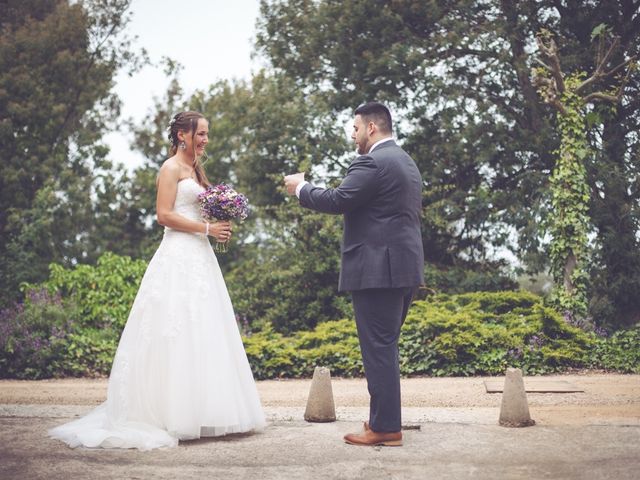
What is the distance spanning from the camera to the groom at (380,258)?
512 cm

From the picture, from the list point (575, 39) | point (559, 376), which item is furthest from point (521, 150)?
point (559, 376)

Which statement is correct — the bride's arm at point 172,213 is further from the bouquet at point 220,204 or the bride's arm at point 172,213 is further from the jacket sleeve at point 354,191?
the jacket sleeve at point 354,191

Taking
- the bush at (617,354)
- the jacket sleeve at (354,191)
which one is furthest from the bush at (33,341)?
the bush at (617,354)

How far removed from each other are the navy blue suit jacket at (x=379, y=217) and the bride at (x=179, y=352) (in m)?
1.14

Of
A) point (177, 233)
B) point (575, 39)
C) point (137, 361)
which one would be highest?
point (575, 39)

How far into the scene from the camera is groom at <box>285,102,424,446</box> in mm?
5117

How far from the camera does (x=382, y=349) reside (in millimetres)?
5125

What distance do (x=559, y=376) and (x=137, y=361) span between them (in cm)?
602

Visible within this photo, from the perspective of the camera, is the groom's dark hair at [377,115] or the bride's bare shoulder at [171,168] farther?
the bride's bare shoulder at [171,168]

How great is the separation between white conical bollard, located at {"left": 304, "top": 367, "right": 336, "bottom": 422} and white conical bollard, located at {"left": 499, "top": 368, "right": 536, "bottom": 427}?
4.76 ft

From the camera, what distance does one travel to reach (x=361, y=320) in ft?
17.2

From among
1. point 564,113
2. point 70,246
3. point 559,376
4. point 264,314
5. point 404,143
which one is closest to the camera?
point 559,376

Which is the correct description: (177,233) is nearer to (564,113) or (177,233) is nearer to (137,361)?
(137,361)

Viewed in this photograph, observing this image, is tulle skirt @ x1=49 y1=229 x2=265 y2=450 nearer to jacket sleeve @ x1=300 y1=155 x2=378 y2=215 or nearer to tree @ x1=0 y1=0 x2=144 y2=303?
jacket sleeve @ x1=300 y1=155 x2=378 y2=215
